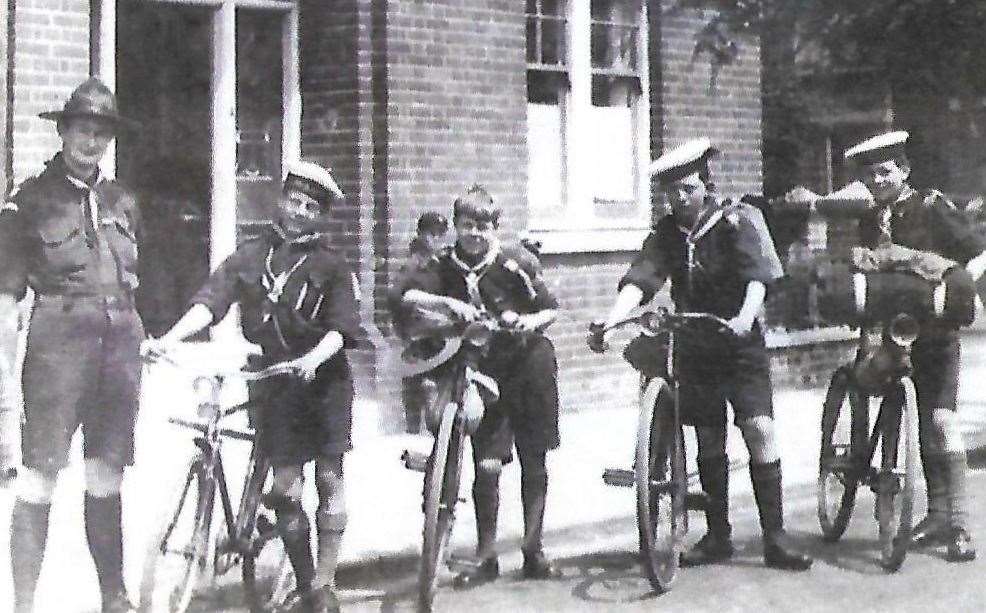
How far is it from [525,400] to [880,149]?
207cm

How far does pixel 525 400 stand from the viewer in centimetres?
586

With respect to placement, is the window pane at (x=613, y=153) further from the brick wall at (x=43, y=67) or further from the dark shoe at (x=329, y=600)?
the dark shoe at (x=329, y=600)

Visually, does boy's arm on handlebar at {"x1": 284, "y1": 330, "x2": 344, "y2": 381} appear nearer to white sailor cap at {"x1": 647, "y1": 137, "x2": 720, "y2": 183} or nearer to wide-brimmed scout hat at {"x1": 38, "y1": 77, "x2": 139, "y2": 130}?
wide-brimmed scout hat at {"x1": 38, "y1": 77, "x2": 139, "y2": 130}

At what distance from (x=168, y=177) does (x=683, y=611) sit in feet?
9.91

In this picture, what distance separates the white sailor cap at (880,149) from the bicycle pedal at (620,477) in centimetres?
193

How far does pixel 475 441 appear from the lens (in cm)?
575

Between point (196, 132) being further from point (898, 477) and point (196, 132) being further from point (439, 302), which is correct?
point (898, 477)

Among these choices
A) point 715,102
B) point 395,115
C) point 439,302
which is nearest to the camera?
point 439,302

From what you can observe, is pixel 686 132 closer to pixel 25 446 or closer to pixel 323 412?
pixel 323 412

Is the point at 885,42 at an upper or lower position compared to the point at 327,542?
upper

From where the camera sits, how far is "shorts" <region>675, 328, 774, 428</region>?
238 inches

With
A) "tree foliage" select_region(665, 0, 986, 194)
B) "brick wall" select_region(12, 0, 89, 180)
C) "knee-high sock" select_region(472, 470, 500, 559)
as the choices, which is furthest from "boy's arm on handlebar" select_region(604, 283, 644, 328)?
"brick wall" select_region(12, 0, 89, 180)

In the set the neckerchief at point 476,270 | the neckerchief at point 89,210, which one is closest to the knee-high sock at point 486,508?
the neckerchief at point 476,270

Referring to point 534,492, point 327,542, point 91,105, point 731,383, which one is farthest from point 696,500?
point 91,105
